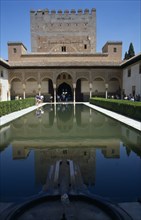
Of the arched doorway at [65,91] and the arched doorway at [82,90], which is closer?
the arched doorway at [82,90]

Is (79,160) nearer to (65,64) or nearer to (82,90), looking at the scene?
(65,64)

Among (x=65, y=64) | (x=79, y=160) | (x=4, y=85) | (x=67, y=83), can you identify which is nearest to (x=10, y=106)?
(x=79, y=160)

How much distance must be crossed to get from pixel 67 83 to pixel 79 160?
25.1 metres

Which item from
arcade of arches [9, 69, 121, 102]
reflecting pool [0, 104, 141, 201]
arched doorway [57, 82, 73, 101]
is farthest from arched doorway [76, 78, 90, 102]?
reflecting pool [0, 104, 141, 201]

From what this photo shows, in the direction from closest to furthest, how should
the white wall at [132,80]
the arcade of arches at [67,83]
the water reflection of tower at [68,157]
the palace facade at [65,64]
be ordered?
the water reflection of tower at [68,157] → the white wall at [132,80] → the palace facade at [65,64] → the arcade of arches at [67,83]

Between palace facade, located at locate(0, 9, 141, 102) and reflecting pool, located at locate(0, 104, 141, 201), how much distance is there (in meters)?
16.2

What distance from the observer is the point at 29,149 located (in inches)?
209

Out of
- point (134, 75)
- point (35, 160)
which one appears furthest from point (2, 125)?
point (134, 75)

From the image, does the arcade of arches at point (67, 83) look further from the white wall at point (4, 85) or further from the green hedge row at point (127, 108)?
the green hedge row at point (127, 108)

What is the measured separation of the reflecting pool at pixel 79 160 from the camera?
320 centimetres

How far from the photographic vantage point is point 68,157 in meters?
4.64

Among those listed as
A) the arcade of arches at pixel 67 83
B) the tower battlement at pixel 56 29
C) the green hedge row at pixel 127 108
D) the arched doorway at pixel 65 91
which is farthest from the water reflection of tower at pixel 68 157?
the tower battlement at pixel 56 29

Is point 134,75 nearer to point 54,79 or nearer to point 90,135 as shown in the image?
point 54,79

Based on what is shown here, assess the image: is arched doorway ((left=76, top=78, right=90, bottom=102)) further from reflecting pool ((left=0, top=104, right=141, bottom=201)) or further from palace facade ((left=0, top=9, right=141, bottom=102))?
reflecting pool ((left=0, top=104, right=141, bottom=201))
